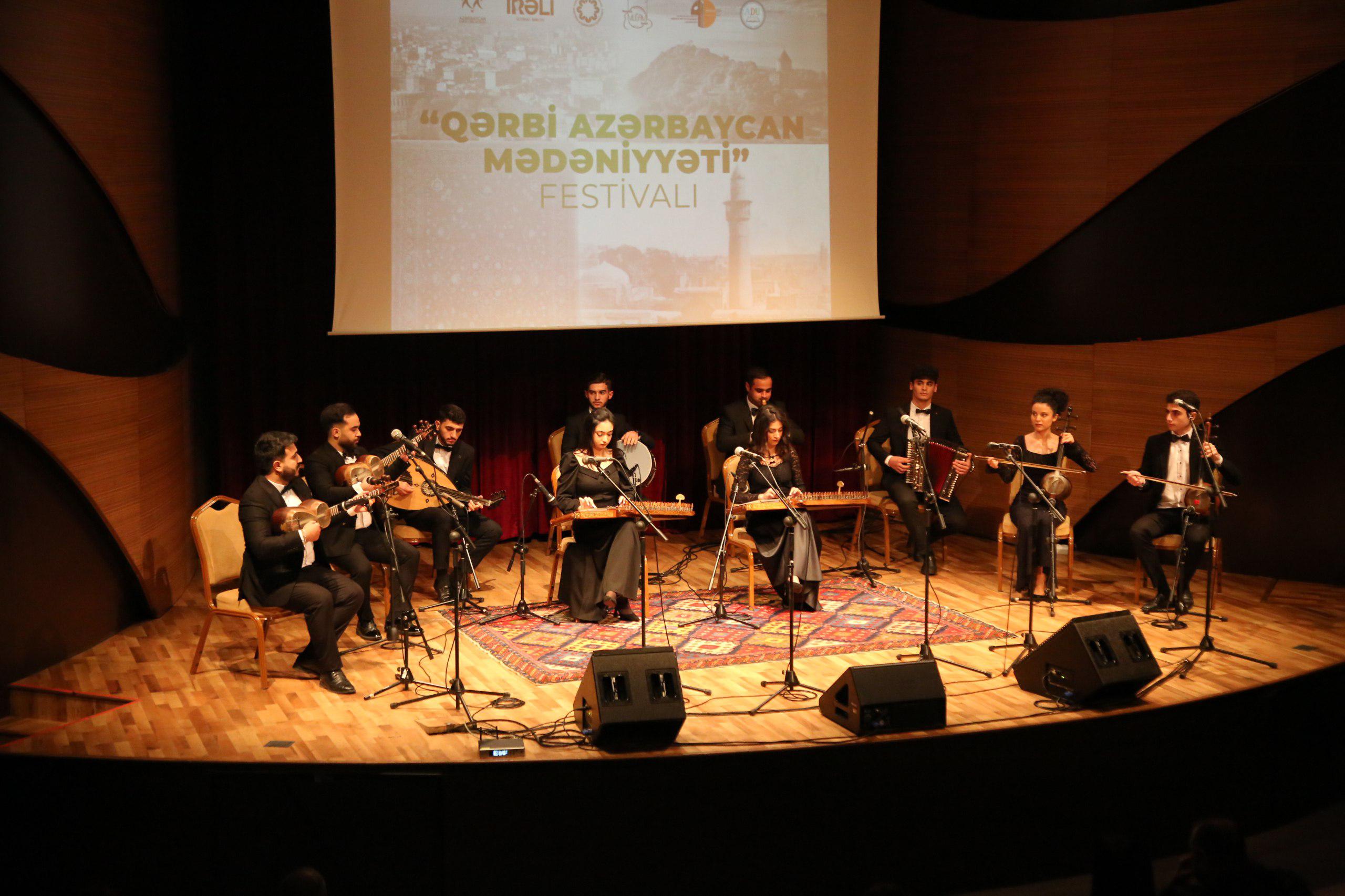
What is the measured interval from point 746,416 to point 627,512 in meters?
1.57

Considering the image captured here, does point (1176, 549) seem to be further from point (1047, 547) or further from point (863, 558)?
point (863, 558)

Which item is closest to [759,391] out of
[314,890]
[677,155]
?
[677,155]

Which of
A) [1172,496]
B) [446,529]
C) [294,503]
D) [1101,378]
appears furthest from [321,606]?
[1101,378]

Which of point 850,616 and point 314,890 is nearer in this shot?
point 314,890

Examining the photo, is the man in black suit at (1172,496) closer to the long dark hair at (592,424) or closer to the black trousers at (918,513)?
the black trousers at (918,513)

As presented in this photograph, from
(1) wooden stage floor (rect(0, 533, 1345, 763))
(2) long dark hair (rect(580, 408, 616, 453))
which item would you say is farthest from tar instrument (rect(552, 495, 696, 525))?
(1) wooden stage floor (rect(0, 533, 1345, 763))

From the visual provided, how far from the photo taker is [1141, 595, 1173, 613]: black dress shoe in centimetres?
704

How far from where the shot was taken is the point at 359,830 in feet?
15.2

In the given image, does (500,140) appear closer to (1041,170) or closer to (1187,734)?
(1041,170)

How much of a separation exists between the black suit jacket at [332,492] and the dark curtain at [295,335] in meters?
1.41

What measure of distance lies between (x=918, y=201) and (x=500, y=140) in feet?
11.0

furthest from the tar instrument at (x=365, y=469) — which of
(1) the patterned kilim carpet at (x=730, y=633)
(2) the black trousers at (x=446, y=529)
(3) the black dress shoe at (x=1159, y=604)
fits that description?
(3) the black dress shoe at (x=1159, y=604)

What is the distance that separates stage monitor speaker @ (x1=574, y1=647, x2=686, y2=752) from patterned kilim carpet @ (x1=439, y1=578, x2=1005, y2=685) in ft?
3.14

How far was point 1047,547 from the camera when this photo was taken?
7.13 metres
